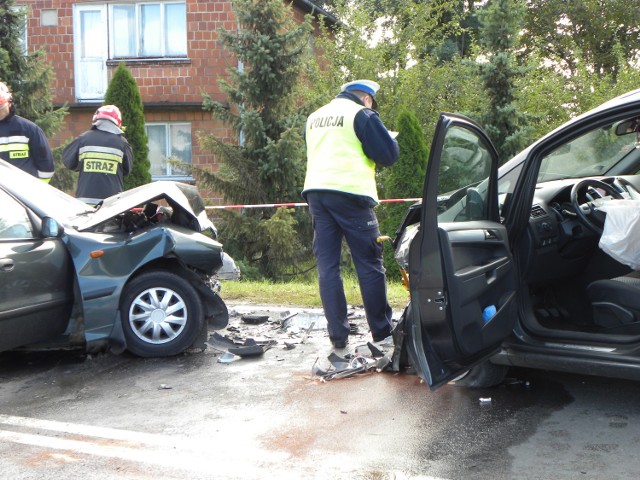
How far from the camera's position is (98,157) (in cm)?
829

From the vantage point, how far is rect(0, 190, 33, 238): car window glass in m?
→ 5.69

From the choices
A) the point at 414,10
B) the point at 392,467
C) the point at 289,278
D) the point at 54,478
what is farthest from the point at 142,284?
Answer: the point at 414,10

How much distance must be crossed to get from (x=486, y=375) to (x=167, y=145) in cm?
1495

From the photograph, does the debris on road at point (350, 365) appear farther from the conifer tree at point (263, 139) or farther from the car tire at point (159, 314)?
the conifer tree at point (263, 139)

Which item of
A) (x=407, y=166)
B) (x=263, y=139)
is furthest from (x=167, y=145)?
(x=407, y=166)

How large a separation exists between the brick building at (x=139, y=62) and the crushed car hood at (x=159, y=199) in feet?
39.1

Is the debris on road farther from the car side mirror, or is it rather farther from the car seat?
the car side mirror

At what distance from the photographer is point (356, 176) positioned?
5793 mm

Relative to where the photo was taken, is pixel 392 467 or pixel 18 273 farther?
pixel 18 273

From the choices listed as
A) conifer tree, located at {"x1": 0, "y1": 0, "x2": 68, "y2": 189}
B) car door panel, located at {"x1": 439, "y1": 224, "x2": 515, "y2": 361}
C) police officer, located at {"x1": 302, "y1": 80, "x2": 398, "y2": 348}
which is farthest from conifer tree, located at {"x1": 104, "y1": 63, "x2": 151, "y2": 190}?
car door panel, located at {"x1": 439, "y1": 224, "x2": 515, "y2": 361}

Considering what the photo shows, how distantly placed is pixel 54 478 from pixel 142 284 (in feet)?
7.51

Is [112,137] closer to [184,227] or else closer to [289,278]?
[184,227]

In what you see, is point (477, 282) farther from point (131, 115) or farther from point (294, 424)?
point (131, 115)

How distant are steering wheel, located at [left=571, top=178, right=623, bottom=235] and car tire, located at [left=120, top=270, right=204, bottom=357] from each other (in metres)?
2.76
